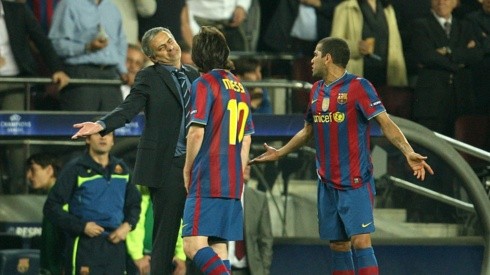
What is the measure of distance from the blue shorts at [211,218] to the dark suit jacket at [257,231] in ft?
10.5

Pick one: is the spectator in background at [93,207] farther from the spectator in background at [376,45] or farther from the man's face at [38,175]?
the spectator in background at [376,45]

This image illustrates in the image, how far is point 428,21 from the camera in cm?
1459

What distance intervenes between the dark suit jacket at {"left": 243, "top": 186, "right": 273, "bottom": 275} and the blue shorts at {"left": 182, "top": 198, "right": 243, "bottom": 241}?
3.20m

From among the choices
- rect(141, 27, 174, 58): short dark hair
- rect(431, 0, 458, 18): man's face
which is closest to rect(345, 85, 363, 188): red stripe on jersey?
rect(141, 27, 174, 58): short dark hair

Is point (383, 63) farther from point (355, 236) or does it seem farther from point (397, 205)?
point (355, 236)

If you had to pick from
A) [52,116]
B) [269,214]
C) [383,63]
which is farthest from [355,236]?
[383,63]

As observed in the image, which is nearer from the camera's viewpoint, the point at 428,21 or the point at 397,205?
the point at 397,205

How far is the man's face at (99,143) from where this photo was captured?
38.8 feet

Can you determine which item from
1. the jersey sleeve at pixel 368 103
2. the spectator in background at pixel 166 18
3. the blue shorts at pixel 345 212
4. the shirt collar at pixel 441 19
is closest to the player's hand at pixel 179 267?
the blue shorts at pixel 345 212

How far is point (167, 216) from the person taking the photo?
9.48 metres

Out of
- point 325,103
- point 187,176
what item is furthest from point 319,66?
point 187,176

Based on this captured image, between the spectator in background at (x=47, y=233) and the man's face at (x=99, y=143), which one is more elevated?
the man's face at (x=99, y=143)

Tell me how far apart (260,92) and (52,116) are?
211 cm

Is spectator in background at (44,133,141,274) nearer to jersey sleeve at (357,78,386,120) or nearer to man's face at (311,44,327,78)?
man's face at (311,44,327,78)
